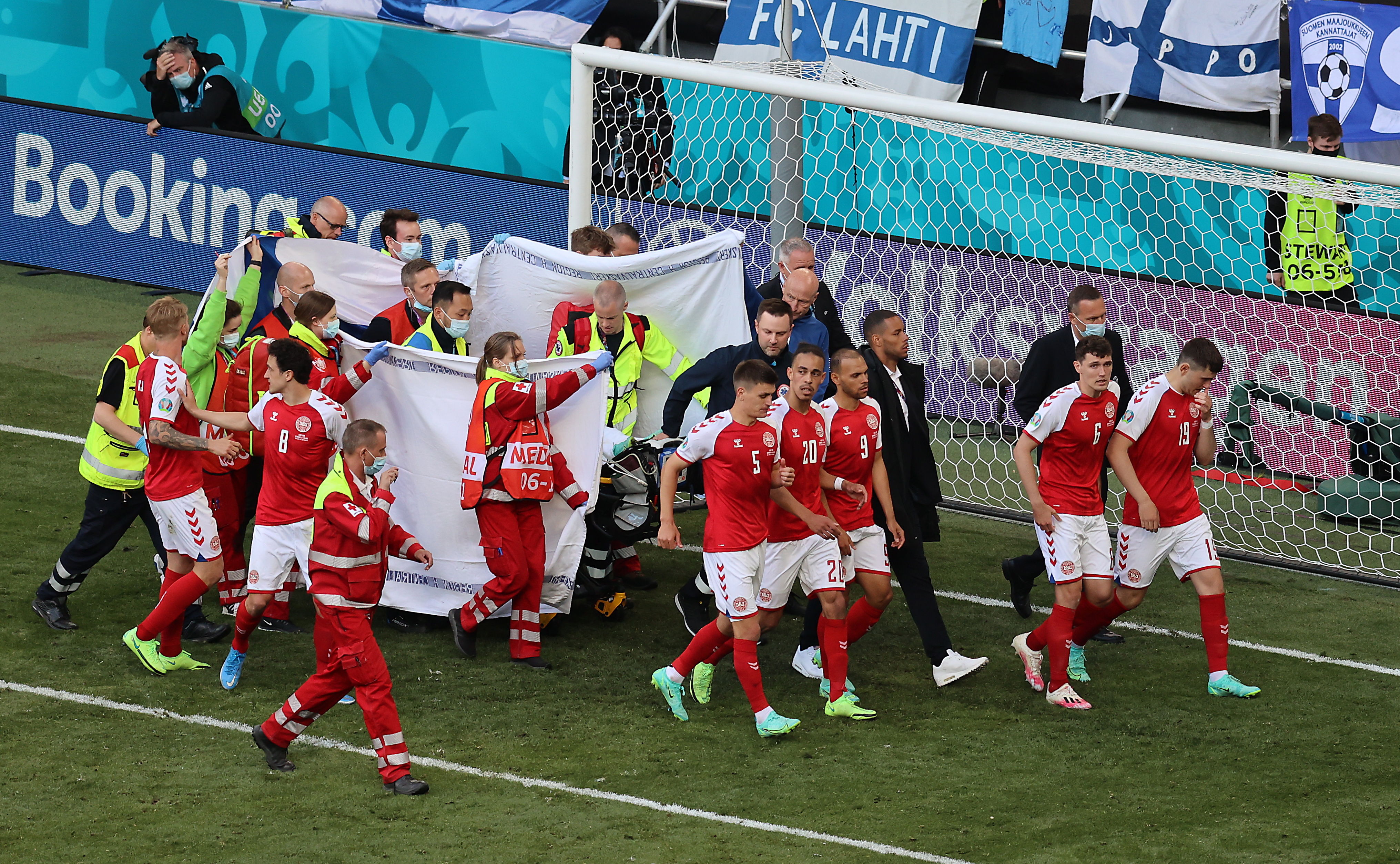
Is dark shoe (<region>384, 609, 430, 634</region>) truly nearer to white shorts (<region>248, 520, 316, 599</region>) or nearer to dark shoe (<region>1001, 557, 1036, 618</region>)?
white shorts (<region>248, 520, 316, 599</region>)

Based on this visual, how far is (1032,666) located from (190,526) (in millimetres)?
4172

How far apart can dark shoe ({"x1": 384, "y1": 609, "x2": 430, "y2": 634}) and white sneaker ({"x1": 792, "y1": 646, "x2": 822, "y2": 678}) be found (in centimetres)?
200

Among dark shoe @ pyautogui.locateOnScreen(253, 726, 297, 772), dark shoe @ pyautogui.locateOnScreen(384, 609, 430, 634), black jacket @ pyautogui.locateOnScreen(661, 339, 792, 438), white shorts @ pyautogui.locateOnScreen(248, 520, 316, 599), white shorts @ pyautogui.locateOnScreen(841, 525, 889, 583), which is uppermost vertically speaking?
black jacket @ pyautogui.locateOnScreen(661, 339, 792, 438)

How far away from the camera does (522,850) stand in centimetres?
609

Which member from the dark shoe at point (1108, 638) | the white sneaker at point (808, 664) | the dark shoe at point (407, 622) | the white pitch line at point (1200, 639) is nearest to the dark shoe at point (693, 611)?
the white sneaker at point (808, 664)

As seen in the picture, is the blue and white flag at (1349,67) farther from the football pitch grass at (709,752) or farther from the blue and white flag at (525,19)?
the blue and white flag at (525,19)

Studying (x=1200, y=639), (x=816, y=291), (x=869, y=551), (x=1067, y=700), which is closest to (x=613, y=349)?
(x=816, y=291)

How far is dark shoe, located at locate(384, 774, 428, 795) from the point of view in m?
6.56

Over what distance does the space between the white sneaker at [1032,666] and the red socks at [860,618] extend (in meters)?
0.78

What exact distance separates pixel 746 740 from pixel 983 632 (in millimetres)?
2089

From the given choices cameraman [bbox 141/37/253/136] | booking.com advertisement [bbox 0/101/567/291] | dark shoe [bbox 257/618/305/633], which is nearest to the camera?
dark shoe [bbox 257/618/305/633]

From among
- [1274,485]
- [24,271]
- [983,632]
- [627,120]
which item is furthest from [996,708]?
[24,271]

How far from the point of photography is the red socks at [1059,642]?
7770 mm

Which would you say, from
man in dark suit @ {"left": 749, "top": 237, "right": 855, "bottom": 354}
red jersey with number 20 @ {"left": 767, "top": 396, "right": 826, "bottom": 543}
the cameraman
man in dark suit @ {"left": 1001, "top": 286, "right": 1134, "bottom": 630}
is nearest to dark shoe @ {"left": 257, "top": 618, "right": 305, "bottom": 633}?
red jersey with number 20 @ {"left": 767, "top": 396, "right": 826, "bottom": 543}
